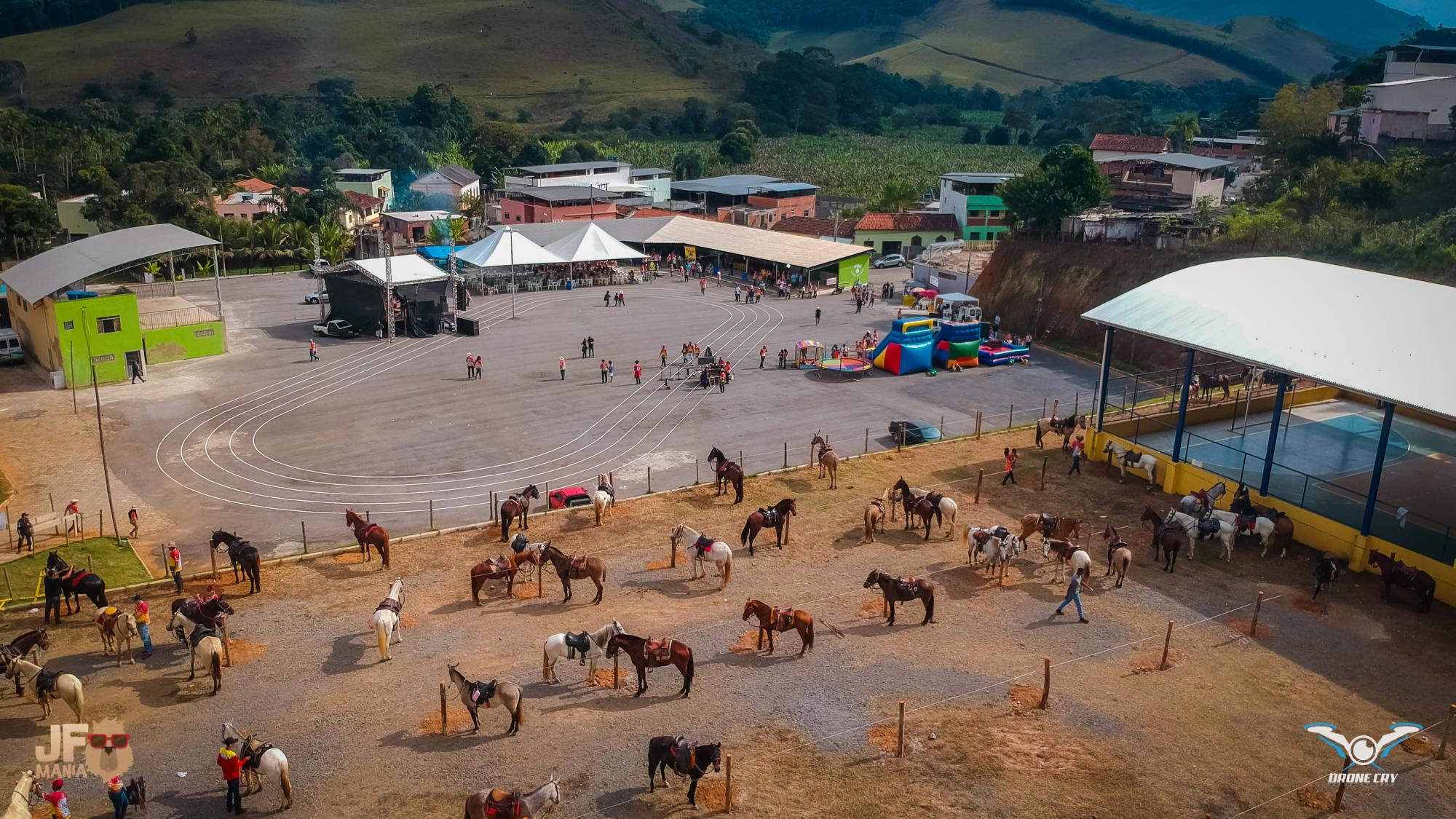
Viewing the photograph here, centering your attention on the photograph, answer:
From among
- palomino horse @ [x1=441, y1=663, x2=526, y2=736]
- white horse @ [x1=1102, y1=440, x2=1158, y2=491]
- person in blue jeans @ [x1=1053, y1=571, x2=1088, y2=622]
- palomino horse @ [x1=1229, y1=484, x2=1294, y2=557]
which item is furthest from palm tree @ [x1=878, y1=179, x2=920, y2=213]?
palomino horse @ [x1=441, y1=663, x2=526, y2=736]

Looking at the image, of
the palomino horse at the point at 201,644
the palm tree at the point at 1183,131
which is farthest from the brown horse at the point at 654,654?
the palm tree at the point at 1183,131

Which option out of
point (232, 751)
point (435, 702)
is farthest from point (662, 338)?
point (232, 751)

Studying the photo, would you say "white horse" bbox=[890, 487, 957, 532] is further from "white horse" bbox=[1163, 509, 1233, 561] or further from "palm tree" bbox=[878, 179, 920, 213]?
"palm tree" bbox=[878, 179, 920, 213]

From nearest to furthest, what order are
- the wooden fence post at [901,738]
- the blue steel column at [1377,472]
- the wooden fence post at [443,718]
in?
the wooden fence post at [901,738] → the wooden fence post at [443,718] → the blue steel column at [1377,472]

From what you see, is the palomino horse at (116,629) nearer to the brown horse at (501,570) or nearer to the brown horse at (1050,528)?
the brown horse at (501,570)

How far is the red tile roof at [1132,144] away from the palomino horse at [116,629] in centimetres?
A: 11861

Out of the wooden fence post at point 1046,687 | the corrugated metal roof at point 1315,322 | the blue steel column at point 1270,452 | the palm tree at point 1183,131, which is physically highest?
the palm tree at point 1183,131

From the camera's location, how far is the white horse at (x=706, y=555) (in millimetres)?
25797

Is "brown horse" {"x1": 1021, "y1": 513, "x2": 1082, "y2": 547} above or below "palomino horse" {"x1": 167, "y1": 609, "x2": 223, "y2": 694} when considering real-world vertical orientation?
above

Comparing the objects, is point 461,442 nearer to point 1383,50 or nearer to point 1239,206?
point 1239,206

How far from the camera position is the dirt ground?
1789 centimetres

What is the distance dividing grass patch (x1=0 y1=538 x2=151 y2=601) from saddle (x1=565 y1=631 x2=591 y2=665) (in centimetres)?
1359

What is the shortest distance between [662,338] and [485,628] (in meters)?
34.9

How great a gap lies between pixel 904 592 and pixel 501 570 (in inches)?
390
